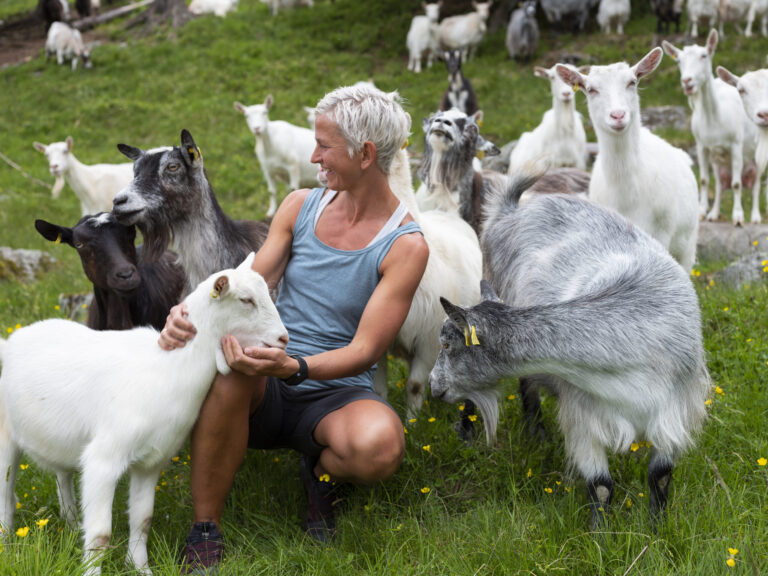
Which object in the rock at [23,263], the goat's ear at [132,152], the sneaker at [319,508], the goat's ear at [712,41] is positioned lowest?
the rock at [23,263]

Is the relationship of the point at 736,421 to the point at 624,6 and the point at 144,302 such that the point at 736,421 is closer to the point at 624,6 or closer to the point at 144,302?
the point at 144,302

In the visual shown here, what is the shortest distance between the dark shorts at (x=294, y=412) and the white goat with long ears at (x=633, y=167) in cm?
251

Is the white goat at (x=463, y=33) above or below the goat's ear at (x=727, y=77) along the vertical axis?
below

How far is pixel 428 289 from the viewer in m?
3.98

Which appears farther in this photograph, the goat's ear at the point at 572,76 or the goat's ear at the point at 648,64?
the goat's ear at the point at 572,76

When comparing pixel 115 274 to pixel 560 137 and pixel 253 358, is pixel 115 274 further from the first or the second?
pixel 560 137

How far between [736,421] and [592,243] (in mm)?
1099

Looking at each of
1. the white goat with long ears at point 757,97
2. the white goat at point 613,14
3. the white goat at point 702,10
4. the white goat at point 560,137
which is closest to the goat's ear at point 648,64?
the white goat with long ears at point 757,97

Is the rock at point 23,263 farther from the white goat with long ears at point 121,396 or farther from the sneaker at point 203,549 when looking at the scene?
the sneaker at point 203,549

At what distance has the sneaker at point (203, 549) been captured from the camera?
9.02ft

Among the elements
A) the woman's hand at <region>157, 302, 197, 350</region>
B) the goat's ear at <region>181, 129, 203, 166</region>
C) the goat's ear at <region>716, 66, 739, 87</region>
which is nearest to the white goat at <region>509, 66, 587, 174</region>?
the goat's ear at <region>716, 66, 739, 87</region>

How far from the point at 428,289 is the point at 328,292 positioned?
2.95 feet

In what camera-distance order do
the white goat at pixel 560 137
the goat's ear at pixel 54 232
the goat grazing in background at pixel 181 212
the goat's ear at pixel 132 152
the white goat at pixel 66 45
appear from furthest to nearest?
the white goat at pixel 66 45
the white goat at pixel 560 137
the goat's ear at pixel 132 152
the goat grazing in background at pixel 181 212
the goat's ear at pixel 54 232

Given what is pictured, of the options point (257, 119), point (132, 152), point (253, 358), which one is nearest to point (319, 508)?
point (253, 358)
